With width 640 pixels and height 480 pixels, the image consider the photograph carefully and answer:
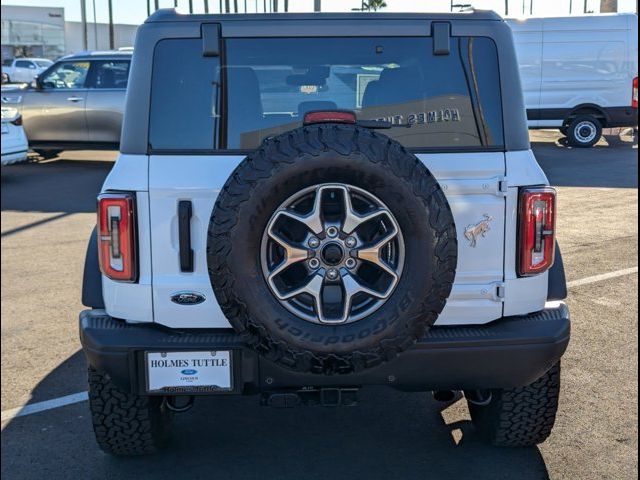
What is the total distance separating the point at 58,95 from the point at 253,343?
11.6 m

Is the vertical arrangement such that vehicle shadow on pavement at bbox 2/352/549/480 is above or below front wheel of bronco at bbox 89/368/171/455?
below

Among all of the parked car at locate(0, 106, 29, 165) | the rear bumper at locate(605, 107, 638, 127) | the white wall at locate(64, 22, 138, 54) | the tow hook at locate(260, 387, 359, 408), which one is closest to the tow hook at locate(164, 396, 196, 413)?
the tow hook at locate(260, 387, 359, 408)

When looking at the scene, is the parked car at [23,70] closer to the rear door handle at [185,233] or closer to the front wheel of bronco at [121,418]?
the front wheel of bronco at [121,418]

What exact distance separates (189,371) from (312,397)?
52cm

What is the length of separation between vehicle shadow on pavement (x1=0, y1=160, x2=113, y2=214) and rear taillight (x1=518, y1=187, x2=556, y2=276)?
7468mm

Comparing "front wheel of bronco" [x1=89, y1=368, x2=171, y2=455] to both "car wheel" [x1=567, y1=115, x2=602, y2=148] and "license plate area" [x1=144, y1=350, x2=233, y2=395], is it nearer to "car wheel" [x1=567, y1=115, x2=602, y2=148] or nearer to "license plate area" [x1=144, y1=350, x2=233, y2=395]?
"license plate area" [x1=144, y1=350, x2=233, y2=395]

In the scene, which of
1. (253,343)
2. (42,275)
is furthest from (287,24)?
(42,275)

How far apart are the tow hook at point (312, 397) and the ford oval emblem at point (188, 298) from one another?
0.46m

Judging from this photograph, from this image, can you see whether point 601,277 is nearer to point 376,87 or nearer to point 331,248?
point 376,87

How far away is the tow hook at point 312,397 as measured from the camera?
3229mm

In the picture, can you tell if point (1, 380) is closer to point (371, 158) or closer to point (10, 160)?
point (371, 158)

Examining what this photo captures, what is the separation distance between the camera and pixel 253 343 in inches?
115

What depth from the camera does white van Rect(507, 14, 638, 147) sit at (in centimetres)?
1647

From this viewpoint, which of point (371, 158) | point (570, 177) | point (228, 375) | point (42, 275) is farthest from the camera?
point (570, 177)
